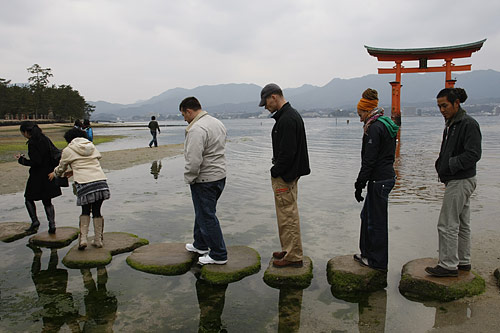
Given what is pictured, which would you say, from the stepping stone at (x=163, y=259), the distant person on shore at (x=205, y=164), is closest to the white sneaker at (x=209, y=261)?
the distant person on shore at (x=205, y=164)

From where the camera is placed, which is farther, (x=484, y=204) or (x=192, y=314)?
(x=484, y=204)

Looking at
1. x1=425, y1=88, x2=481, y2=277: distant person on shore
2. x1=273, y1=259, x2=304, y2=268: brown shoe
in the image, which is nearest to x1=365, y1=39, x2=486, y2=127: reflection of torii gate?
x1=425, y1=88, x2=481, y2=277: distant person on shore

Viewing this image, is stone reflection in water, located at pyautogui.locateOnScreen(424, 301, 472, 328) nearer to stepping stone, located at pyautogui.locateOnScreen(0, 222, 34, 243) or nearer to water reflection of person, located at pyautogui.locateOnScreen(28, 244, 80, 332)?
water reflection of person, located at pyautogui.locateOnScreen(28, 244, 80, 332)

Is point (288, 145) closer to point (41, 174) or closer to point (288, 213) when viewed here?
point (288, 213)

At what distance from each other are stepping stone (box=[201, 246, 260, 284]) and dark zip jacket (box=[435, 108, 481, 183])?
2522mm

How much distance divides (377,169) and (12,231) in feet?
19.4

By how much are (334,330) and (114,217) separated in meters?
5.24

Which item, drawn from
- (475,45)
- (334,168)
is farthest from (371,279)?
(475,45)

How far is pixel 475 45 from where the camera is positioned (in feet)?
117

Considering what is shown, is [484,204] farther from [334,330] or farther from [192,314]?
[192,314]

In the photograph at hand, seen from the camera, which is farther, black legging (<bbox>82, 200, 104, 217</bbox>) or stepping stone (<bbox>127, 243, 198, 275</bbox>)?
black legging (<bbox>82, 200, 104, 217</bbox>)

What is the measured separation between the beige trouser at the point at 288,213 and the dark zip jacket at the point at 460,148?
165cm

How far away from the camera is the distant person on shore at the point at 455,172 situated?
371 cm

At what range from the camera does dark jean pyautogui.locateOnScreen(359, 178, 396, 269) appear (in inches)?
158
